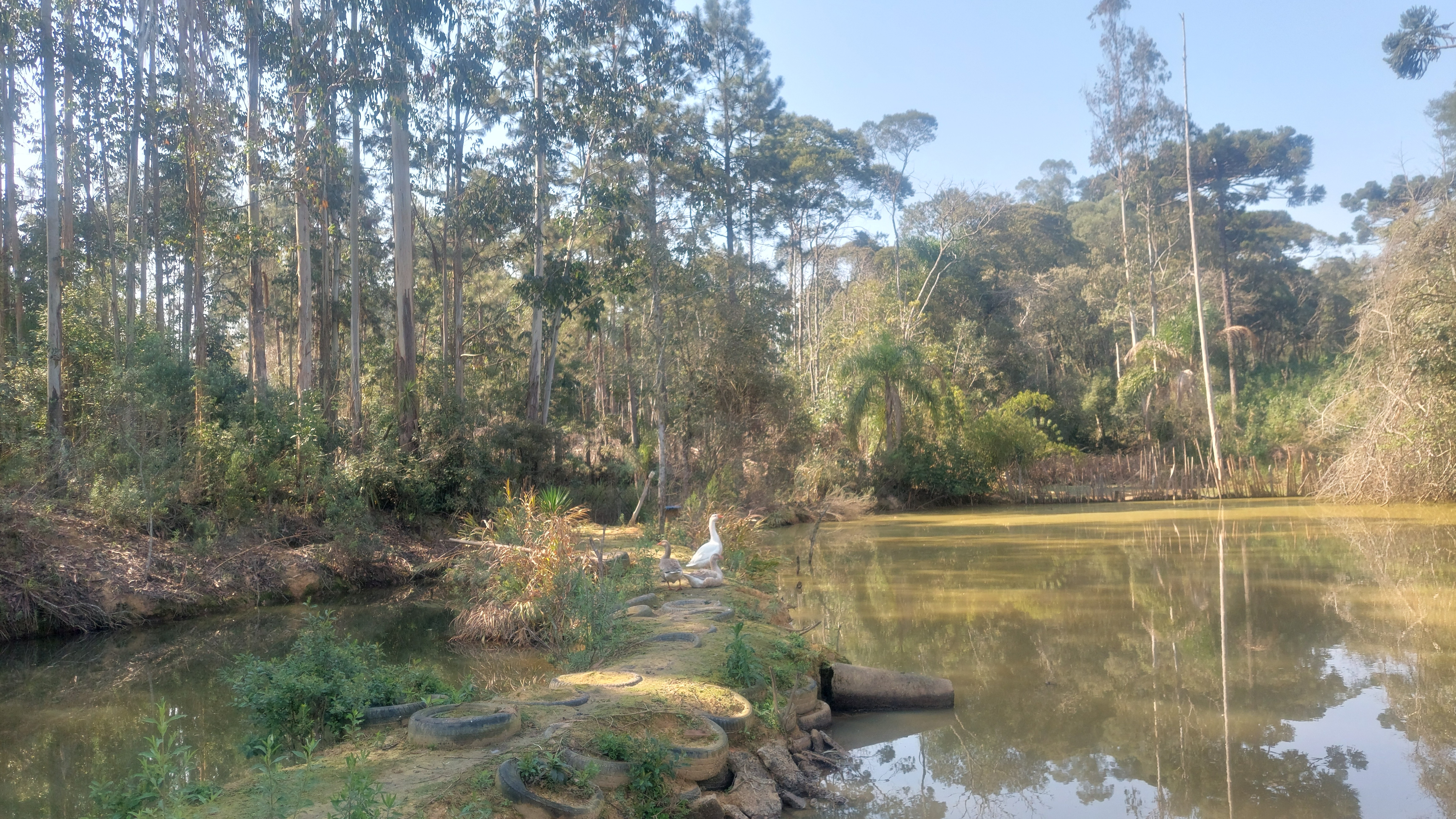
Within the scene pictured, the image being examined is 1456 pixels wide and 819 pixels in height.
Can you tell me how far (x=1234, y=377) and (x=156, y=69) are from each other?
3358cm

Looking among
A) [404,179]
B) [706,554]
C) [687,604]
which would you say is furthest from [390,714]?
[404,179]

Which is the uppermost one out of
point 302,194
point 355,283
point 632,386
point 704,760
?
point 302,194

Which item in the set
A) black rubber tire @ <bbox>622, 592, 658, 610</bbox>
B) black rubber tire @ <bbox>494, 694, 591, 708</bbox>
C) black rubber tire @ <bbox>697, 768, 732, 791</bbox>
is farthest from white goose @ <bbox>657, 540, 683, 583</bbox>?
black rubber tire @ <bbox>697, 768, 732, 791</bbox>

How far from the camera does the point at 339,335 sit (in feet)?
85.7

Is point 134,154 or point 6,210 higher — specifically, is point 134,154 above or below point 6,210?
above

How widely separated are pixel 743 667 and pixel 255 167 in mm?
14555

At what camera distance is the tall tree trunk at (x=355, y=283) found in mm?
18656

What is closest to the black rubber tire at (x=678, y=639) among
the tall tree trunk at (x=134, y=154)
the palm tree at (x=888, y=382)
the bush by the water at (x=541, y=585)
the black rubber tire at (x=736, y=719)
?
the bush by the water at (x=541, y=585)

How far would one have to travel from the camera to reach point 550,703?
539cm

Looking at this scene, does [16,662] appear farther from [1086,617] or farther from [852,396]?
[852,396]

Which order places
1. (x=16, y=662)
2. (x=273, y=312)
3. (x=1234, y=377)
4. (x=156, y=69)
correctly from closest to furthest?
1. (x=16, y=662)
2. (x=156, y=69)
3. (x=1234, y=377)
4. (x=273, y=312)

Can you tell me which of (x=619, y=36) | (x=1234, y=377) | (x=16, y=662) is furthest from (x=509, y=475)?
(x=1234, y=377)

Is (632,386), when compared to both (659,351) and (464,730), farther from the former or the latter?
(464,730)

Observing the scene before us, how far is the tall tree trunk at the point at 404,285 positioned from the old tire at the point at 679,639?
35.2 ft
